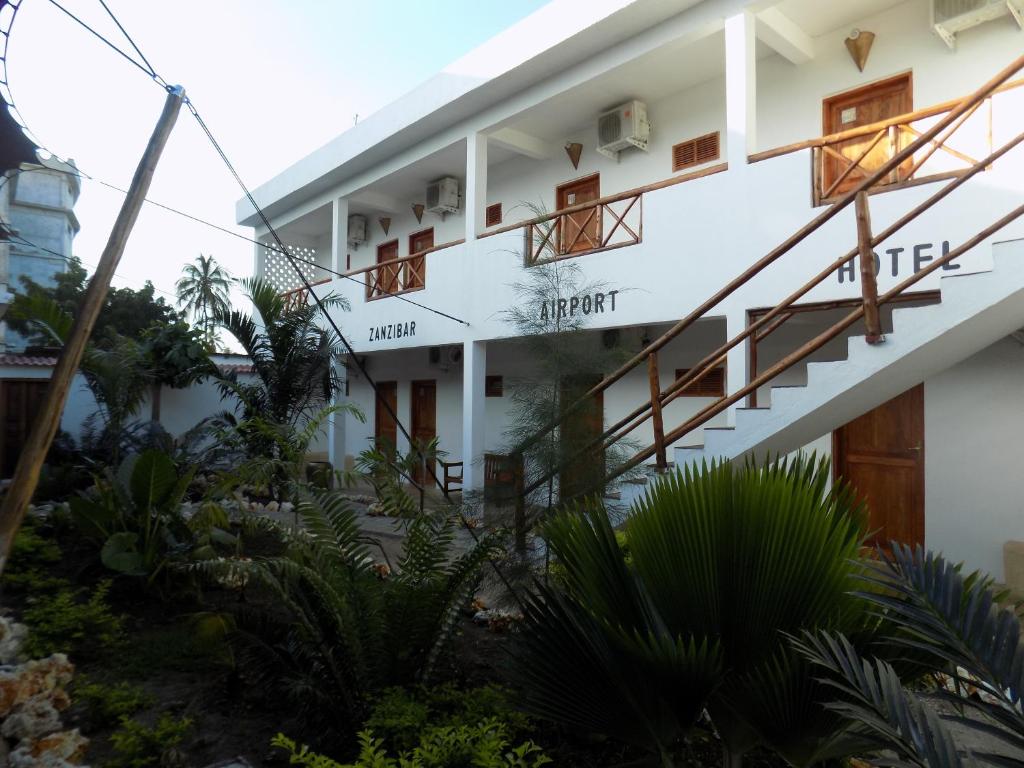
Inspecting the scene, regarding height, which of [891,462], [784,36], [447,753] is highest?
[784,36]

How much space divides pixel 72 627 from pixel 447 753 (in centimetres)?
331

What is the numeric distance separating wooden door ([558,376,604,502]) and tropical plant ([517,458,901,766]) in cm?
229

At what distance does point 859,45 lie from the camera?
6.88 m

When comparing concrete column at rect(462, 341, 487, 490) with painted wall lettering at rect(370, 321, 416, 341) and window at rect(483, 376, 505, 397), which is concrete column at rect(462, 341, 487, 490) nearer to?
painted wall lettering at rect(370, 321, 416, 341)

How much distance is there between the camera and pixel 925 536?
6559mm

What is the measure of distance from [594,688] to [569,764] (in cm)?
84

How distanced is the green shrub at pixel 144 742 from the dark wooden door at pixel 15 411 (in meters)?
10.7

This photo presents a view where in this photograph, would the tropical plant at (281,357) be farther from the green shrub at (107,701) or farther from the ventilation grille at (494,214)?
the green shrub at (107,701)

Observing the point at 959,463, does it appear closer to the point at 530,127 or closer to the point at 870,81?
the point at 870,81

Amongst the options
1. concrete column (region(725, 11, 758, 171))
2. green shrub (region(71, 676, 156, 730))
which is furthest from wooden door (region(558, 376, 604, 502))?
concrete column (region(725, 11, 758, 171))

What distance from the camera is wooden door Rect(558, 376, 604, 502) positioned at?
480 cm

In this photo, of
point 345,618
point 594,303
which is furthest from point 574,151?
point 345,618

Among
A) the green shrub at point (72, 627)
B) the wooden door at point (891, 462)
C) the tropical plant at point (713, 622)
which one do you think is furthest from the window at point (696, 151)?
the green shrub at point (72, 627)

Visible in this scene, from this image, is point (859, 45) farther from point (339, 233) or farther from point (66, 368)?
point (339, 233)
